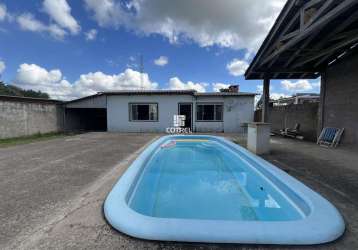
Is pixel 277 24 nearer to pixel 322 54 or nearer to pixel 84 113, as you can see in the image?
pixel 322 54

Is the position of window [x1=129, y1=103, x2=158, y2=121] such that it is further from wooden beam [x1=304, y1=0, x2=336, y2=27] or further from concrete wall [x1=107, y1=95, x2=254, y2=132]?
wooden beam [x1=304, y1=0, x2=336, y2=27]

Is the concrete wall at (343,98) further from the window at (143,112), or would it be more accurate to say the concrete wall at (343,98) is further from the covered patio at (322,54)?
the window at (143,112)

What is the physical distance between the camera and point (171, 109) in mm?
11453

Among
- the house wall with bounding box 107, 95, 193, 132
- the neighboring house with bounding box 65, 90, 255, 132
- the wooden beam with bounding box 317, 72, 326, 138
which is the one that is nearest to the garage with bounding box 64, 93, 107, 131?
the neighboring house with bounding box 65, 90, 255, 132

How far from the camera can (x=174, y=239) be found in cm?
168

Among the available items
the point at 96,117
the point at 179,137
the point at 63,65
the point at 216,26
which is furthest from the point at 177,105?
the point at 63,65

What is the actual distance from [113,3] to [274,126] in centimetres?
1140

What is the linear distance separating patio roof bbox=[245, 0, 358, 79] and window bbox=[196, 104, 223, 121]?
161 inches

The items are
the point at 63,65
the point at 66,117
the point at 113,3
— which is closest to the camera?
the point at 113,3

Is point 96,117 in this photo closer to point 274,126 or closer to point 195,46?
point 195,46

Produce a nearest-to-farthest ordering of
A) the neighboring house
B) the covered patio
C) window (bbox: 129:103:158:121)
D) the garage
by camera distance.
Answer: the covered patio < the neighboring house < window (bbox: 129:103:158:121) < the garage

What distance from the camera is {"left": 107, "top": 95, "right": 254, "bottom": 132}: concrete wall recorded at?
11.3 meters

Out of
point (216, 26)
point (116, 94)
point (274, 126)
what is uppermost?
point (216, 26)

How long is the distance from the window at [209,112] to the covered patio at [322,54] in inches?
152
